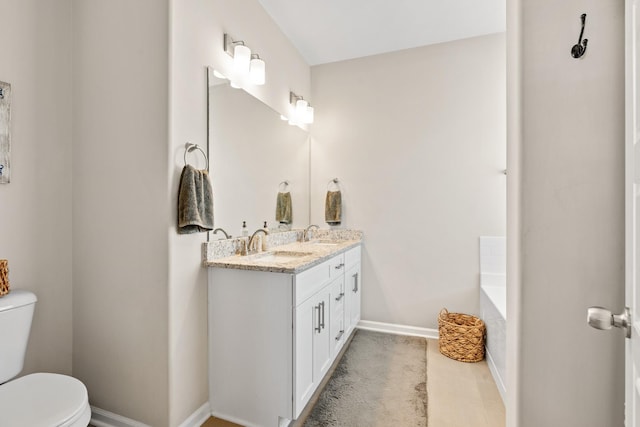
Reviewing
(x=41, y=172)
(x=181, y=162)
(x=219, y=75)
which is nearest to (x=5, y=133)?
(x=41, y=172)

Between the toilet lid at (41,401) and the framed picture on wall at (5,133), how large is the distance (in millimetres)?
917

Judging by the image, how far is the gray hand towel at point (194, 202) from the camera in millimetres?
1530

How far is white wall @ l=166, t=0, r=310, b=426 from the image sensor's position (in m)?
1.52

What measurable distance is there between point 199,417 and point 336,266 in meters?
1.22

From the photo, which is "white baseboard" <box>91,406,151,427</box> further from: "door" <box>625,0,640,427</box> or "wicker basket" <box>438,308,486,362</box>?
"wicker basket" <box>438,308,486,362</box>

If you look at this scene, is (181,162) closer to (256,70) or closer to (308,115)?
(256,70)

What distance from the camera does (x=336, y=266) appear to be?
89.5 inches

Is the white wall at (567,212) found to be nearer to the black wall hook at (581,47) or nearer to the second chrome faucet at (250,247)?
the black wall hook at (581,47)

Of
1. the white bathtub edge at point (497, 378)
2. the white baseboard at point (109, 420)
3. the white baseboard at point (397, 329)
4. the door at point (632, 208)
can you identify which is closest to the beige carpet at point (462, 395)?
the white bathtub edge at point (497, 378)

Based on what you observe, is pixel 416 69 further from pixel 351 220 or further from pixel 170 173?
pixel 170 173

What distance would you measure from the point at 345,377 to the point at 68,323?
1740 mm

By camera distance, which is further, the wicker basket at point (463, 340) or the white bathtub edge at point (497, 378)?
the wicker basket at point (463, 340)

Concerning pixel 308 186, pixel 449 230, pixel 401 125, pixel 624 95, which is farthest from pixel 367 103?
pixel 624 95

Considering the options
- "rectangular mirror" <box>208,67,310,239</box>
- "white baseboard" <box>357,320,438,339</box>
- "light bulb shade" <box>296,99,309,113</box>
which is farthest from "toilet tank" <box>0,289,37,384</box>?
"white baseboard" <box>357,320,438,339</box>
